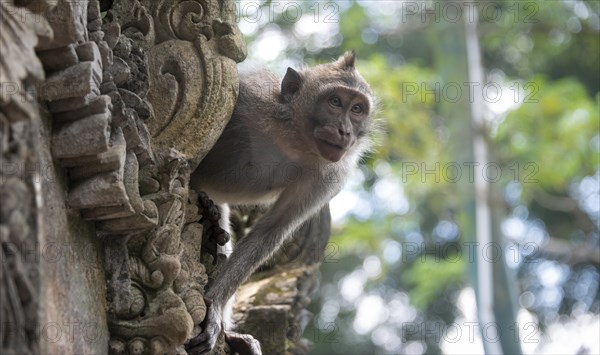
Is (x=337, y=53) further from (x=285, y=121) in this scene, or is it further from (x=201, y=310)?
(x=201, y=310)

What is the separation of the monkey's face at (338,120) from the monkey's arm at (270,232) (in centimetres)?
37

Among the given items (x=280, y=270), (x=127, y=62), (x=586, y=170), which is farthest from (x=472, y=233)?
(x=127, y=62)

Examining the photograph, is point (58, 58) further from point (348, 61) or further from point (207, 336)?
point (348, 61)

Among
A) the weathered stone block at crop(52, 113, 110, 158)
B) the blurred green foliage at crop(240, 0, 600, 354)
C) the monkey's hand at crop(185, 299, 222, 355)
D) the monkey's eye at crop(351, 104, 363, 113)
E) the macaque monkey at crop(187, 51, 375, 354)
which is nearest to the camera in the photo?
the weathered stone block at crop(52, 113, 110, 158)

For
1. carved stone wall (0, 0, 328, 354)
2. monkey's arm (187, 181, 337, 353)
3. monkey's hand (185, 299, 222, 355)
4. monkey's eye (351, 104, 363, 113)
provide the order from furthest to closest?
monkey's eye (351, 104, 363, 113) → monkey's arm (187, 181, 337, 353) → monkey's hand (185, 299, 222, 355) → carved stone wall (0, 0, 328, 354)

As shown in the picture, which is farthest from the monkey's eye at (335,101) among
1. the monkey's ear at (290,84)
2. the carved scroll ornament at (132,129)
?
the carved scroll ornament at (132,129)

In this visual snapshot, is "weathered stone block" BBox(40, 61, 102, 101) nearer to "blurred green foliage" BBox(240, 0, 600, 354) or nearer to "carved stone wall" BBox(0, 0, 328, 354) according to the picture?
"carved stone wall" BBox(0, 0, 328, 354)

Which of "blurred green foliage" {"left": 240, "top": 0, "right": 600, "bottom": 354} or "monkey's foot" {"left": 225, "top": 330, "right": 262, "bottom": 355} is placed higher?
"blurred green foliage" {"left": 240, "top": 0, "right": 600, "bottom": 354}

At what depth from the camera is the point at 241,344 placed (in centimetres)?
657

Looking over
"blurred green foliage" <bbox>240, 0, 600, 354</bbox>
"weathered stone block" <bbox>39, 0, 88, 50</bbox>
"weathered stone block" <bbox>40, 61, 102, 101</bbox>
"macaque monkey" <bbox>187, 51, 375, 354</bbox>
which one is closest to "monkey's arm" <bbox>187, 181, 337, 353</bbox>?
"macaque monkey" <bbox>187, 51, 375, 354</bbox>

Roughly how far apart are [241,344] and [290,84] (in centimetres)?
240

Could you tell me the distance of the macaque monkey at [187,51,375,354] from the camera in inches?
302

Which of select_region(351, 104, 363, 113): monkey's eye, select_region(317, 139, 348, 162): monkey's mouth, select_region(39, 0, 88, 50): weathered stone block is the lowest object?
select_region(39, 0, 88, 50): weathered stone block

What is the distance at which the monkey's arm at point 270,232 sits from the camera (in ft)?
23.2
